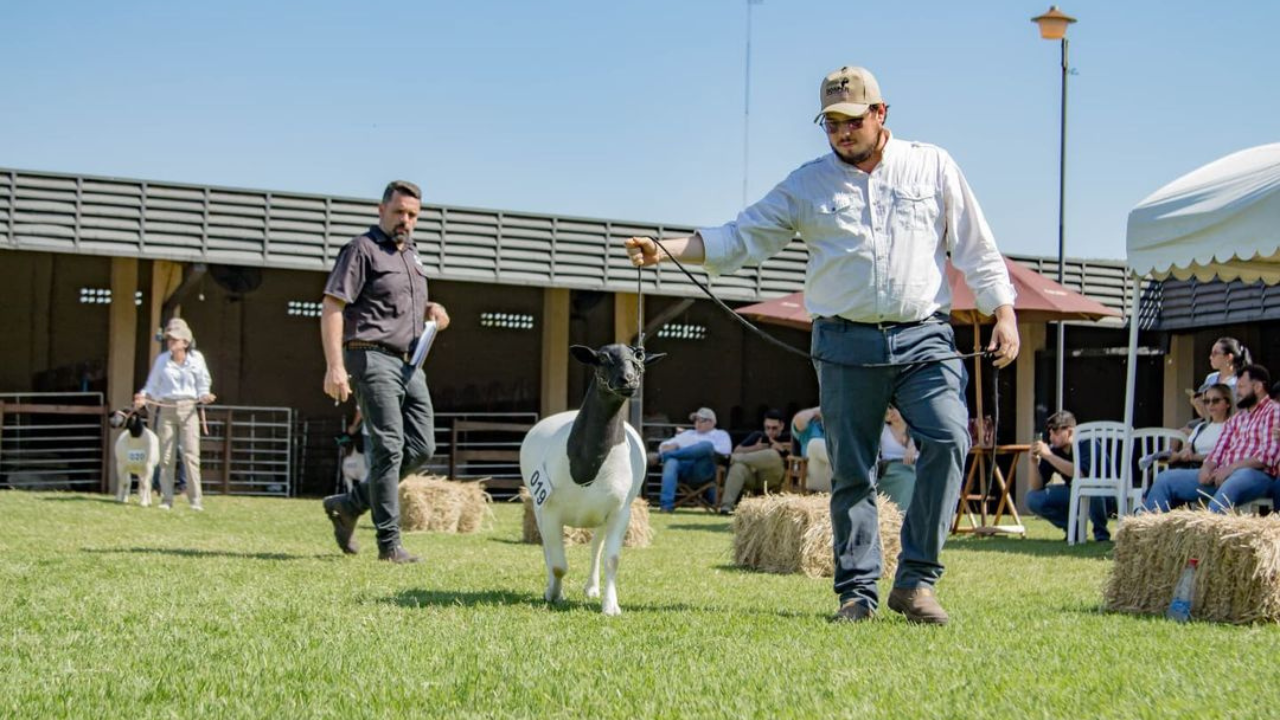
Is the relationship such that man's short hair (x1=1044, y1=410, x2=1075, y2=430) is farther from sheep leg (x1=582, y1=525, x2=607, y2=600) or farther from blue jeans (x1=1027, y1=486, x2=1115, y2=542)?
sheep leg (x1=582, y1=525, x2=607, y2=600)

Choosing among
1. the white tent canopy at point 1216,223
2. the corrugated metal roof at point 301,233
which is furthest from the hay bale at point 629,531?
the corrugated metal roof at point 301,233

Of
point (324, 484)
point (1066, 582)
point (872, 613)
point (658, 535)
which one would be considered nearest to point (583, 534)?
point (658, 535)

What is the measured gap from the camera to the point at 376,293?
7875 mm

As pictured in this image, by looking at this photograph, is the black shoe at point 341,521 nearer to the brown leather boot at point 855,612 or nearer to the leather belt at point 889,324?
the brown leather boot at point 855,612

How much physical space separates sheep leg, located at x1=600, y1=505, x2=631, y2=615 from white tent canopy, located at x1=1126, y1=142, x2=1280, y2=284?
518 cm

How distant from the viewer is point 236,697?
3.69 m

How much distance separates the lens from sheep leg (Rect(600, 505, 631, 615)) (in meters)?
5.60

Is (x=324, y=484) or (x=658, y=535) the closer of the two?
(x=658, y=535)

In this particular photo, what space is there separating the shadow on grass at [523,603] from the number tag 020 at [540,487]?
408 mm

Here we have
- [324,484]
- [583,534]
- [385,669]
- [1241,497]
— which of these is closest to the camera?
[385,669]

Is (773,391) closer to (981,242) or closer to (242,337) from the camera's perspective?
(242,337)

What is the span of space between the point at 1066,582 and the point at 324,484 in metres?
18.9

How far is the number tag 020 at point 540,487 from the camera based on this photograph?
5992 mm

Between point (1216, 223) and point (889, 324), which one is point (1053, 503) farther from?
point (889, 324)
